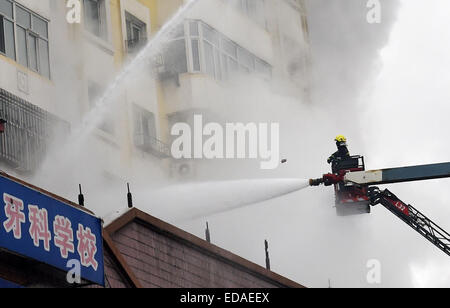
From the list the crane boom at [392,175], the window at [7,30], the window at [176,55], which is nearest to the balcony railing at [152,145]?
the window at [176,55]

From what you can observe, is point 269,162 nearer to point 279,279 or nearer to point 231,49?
point 231,49

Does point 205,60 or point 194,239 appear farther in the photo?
point 205,60

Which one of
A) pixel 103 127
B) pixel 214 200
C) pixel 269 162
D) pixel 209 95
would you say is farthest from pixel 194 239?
pixel 269 162

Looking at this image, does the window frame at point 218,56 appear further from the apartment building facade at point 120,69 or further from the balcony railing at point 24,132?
the balcony railing at point 24,132

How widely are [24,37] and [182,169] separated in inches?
402

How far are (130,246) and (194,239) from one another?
262cm

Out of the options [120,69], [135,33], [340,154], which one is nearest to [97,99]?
[120,69]

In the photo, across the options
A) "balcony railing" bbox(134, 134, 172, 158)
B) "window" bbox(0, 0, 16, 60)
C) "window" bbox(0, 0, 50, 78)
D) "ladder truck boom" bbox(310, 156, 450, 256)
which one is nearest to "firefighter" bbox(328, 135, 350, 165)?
"ladder truck boom" bbox(310, 156, 450, 256)

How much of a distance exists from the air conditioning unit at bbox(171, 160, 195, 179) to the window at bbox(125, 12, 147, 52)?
159 inches

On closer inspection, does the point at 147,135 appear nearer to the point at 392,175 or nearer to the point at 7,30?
the point at 7,30

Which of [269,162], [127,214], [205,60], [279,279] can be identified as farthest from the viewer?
[269,162]

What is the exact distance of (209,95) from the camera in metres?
51.9

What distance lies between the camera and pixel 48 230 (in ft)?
89.5
